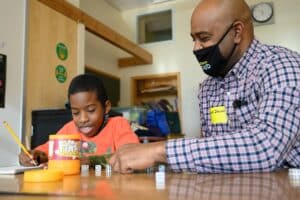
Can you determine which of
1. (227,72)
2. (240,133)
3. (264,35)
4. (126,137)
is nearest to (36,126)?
(126,137)

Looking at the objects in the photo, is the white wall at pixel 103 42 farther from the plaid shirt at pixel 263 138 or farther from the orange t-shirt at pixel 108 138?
the plaid shirt at pixel 263 138

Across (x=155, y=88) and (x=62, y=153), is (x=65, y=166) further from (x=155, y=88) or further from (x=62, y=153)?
(x=155, y=88)

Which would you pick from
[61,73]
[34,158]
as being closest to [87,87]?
[34,158]

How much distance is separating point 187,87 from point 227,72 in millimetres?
3685

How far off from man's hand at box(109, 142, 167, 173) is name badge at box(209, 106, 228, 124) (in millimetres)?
377

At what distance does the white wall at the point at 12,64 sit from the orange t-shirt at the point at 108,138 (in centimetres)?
99

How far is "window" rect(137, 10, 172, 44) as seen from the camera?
17.0 ft

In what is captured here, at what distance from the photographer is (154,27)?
532 centimetres

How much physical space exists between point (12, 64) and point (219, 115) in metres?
1.86

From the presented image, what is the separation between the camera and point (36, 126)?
2.51m

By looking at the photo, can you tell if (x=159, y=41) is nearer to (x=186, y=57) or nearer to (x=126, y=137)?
(x=186, y=57)

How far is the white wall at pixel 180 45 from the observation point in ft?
14.3

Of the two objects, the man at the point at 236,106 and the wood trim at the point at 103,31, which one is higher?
the wood trim at the point at 103,31

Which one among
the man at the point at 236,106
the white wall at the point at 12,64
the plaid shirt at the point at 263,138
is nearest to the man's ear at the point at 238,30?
the man at the point at 236,106
